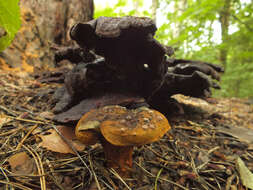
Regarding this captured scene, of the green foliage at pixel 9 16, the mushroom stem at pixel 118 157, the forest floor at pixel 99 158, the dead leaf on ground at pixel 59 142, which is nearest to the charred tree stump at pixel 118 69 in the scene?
the dead leaf on ground at pixel 59 142

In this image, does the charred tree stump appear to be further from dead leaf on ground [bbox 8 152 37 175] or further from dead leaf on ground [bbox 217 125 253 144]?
dead leaf on ground [bbox 217 125 253 144]

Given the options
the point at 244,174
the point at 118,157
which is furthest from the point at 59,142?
the point at 244,174

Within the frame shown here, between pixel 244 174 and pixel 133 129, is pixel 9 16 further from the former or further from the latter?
pixel 244 174

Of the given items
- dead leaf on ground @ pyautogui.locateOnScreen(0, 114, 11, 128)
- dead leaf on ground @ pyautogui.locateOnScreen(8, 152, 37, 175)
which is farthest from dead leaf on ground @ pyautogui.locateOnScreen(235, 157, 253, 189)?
dead leaf on ground @ pyautogui.locateOnScreen(0, 114, 11, 128)

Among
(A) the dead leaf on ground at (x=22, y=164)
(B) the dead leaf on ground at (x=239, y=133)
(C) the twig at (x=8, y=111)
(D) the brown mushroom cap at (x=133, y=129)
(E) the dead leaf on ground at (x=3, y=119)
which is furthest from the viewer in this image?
(B) the dead leaf on ground at (x=239, y=133)

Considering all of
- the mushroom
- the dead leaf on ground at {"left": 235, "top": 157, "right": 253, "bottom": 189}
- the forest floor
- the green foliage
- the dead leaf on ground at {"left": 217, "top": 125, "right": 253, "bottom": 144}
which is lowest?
the dead leaf on ground at {"left": 217, "top": 125, "right": 253, "bottom": 144}

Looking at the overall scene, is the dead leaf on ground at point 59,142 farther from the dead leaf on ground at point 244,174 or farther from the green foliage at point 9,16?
the dead leaf on ground at point 244,174
